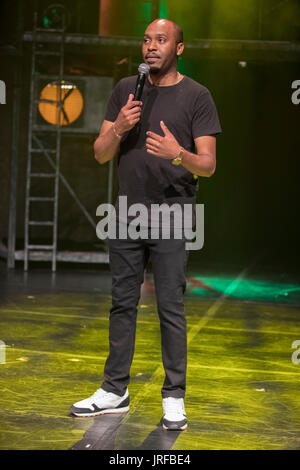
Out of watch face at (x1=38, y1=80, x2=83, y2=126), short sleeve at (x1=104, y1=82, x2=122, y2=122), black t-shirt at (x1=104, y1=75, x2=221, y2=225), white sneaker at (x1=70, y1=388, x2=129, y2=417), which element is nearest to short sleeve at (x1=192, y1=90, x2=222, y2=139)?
black t-shirt at (x1=104, y1=75, x2=221, y2=225)

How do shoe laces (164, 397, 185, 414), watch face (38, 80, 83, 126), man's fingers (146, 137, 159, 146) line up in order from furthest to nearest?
watch face (38, 80, 83, 126), shoe laces (164, 397, 185, 414), man's fingers (146, 137, 159, 146)

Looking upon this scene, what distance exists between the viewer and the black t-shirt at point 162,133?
10.7 ft

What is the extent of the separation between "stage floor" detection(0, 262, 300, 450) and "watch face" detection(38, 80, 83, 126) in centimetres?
335

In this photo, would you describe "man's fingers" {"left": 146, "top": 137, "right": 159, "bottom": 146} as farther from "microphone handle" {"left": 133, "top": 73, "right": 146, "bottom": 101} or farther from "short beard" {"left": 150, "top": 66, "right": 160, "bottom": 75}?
"short beard" {"left": 150, "top": 66, "right": 160, "bottom": 75}

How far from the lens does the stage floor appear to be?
327 centimetres

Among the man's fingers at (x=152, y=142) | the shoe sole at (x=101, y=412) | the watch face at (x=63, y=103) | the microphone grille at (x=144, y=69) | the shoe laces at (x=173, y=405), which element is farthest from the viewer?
the watch face at (x=63, y=103)

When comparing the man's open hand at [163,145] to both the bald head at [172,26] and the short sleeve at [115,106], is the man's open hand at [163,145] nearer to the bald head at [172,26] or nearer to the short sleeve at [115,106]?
the short sleeve at [115,106]

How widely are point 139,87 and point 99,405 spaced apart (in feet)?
5.23

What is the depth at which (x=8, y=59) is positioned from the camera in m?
12.4

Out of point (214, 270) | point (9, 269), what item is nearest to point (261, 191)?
point (214, 270)

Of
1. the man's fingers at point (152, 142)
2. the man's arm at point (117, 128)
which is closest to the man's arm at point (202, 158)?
the man's fingers at point (152, 142)

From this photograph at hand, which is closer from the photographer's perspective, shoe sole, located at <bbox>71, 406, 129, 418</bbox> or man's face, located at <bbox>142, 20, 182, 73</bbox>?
man's face, located at <bbox>142, 20, 182, 73</bbox>

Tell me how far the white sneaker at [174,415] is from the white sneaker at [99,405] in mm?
296

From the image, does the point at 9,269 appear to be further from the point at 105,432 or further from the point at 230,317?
the point at 105,432
